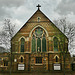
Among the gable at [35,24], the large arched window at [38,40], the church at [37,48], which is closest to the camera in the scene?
the church at [37,48]

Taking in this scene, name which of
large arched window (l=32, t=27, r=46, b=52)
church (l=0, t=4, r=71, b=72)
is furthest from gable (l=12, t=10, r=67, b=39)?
large arched window (l=32, t=27, r=46, b=52)

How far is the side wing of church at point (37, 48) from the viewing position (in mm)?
27094

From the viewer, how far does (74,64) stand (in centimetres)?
3114

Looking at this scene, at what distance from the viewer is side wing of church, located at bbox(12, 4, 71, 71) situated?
2709cm

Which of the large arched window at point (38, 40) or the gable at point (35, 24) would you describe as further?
the gable at point (35, 24)

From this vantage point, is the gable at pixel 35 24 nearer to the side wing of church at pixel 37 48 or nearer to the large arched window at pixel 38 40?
the side wing of church at pixel 37 48

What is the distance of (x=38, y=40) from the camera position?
94.0 feet

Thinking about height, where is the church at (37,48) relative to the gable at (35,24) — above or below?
below

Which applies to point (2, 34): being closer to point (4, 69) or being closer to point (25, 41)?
point (25, 41)

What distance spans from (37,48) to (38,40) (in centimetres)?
181

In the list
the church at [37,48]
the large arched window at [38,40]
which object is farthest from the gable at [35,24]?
the large arched window at [38,40]

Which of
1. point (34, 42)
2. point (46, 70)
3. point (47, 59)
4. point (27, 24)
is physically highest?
point (27, 24)

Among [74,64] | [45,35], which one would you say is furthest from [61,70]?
[45,35]

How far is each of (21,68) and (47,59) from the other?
5.86 meters
